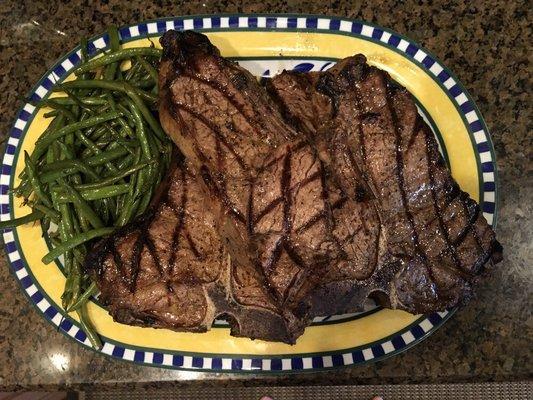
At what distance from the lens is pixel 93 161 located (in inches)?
118

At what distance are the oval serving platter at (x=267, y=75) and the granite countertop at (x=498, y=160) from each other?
0.13 m

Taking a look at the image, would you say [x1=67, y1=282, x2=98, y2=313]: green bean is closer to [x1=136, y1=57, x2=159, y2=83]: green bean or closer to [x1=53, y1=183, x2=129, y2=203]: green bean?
[x1=53, y1=183, x2=129, y2=203]: green bean

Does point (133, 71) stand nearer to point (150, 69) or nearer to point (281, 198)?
point (150, 69)

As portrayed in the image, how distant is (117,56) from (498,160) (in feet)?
8.78

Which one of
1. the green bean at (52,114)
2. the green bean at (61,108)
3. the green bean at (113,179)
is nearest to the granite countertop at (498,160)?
the green bean at (52,114)

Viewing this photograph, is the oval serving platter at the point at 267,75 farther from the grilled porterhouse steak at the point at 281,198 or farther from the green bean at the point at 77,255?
the grilled porterhouse steak at the point at 281,198

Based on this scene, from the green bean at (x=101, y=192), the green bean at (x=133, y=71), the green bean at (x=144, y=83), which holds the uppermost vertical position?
the green bean at (x=133, y=71)

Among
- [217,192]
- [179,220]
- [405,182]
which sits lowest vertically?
[179,220]

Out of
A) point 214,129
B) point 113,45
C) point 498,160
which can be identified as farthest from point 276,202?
point 498,160

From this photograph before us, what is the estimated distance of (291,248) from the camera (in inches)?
91.4

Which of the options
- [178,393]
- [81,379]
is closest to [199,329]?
[81,379]

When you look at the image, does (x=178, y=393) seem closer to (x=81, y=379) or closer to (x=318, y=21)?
(x=81, y=379)

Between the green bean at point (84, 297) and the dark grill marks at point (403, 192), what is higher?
the dark grill marks at point (403, 192)

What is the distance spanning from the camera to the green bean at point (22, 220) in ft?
10.1
